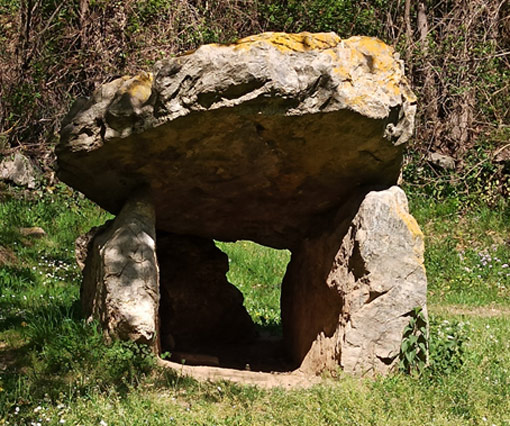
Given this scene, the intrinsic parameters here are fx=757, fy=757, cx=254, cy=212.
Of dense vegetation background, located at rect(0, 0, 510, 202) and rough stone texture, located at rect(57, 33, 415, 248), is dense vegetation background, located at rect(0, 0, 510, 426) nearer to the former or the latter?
dense vegetation background, located at rect(0, 0, 510, 202)

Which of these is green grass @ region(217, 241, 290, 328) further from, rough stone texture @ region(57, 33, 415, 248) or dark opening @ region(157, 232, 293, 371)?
rough stone texture @ region(57, 33, 415, 248)

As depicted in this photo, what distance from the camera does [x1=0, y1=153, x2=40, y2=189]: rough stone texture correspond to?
11039mm

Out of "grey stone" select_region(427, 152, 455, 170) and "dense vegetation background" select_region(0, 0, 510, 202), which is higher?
"dense vegetation background" select_region(0, 0, 510, 202)

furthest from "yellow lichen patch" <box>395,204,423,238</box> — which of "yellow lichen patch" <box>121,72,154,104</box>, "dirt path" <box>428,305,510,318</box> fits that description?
"dirt path" <box>428,305,510,318</box>

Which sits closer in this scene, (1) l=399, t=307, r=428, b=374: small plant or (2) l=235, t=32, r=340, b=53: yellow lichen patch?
(2) l=235, t=32, r=340, b=53: yellow lichen patch

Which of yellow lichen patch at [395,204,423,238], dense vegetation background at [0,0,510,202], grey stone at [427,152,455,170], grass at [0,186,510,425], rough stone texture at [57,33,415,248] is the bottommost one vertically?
grass at [0,186,510,425]

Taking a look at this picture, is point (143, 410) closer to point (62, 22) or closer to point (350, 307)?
point (350, 307)

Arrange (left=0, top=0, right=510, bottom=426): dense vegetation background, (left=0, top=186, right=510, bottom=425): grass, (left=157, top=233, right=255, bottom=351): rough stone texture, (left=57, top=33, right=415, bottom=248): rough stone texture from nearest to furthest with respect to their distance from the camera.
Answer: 1. (left=0, top=186, right=510, bottom=425): grass
2. (left=0, top=0, right=510, bottom=426): dense vegetation background
3. (left=57, top=33, right=415, bottom=248): rough stone texture
4. (left=157, top=233, right=255, bottom=351): rough stone texture

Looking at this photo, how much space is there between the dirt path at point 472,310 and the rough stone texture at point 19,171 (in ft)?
20.0

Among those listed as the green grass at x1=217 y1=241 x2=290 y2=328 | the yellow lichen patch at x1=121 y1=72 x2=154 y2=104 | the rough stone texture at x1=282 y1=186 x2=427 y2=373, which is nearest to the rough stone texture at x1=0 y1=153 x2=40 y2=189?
the green grass at x1=217 y1=241 x2=290 y2=328

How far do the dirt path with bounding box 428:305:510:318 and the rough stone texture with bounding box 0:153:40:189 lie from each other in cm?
610

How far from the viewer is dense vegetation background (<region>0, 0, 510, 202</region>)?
11.4 metres

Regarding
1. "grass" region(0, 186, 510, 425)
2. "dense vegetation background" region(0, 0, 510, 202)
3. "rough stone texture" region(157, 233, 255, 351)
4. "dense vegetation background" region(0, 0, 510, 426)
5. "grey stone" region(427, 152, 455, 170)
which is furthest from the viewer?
"grey stone" region(427, 152, 455, 170)

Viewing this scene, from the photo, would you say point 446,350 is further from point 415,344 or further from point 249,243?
point 249,243
